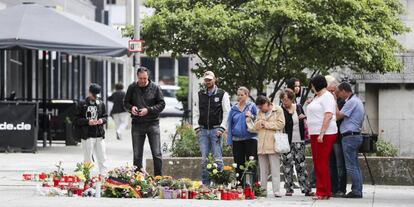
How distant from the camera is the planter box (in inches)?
788

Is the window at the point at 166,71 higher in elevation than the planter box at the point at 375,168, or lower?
higher

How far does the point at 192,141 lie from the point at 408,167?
12.9 ft

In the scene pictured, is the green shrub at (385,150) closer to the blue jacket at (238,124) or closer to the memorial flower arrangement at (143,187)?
the blue jacket at (238,124)

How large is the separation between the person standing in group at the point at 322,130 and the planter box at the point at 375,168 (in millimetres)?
3189

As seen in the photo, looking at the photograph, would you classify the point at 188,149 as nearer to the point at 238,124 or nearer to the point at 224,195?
the point at 238,124

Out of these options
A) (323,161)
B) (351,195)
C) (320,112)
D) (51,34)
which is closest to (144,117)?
(320,112)

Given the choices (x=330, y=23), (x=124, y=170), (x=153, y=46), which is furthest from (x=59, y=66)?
(x=124, y=170)

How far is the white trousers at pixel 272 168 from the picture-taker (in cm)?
1705

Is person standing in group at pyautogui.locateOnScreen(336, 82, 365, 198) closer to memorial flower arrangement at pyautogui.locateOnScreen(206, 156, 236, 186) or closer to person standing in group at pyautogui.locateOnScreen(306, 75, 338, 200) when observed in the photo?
person standing in group at pyautogui.locateOnScreen(306, 75, 338, 200)

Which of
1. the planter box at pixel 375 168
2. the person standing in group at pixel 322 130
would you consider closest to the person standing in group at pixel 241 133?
the person standing in group at pixel 322 130

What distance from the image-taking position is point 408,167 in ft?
65.8

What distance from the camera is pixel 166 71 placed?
→ 79688 millimetres

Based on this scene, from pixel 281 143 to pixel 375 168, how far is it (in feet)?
12.3

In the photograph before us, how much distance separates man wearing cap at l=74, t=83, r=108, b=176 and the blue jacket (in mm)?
2680
